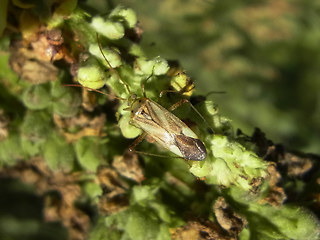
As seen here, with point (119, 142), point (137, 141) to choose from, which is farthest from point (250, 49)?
point (137, 141)

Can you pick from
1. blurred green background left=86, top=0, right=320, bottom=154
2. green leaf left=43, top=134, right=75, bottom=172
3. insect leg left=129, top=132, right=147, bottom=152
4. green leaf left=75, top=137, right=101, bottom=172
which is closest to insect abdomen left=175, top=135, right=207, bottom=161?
insect leg left=129, top=132, right=147, bottom=152

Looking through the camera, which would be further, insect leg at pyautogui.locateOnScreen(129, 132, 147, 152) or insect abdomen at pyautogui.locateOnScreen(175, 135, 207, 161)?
insect leg at pyautogui.locateOnScreen(129, 132, 147, 152)


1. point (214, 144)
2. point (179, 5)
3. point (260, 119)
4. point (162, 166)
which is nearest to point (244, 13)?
point (179, 5)

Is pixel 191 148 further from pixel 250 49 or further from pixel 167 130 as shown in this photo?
pixel 250 49

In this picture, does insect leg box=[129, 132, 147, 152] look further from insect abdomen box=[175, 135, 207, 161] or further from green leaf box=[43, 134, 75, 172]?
green leaf box=[43, 134, 75, 172]

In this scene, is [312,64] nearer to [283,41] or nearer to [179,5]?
[283,41]

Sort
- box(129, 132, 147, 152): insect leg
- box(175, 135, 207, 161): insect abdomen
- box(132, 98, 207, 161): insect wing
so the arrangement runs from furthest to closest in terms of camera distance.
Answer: box(129, 132, 147, 152): insect leg → box(132, 98, 207, 161): insect wing → box(175, 135, 207, 161): insect abdomen
